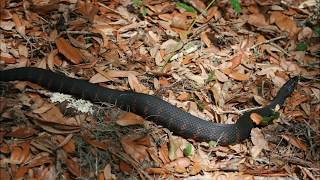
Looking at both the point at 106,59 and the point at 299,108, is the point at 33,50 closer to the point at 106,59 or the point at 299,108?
the point at 106,59

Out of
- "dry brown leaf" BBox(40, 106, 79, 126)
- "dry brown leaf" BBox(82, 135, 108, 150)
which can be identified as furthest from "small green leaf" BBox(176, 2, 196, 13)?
"dry brown leaf" BBox(82, 135, 108, 150)

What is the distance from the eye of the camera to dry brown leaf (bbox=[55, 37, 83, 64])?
522cm

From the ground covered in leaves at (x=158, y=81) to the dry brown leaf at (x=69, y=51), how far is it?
1 centimetres

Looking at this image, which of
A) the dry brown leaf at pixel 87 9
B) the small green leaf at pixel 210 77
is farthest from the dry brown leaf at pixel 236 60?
the dry brown leaf at pixel 87 9

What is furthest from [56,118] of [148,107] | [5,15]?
[5,15]

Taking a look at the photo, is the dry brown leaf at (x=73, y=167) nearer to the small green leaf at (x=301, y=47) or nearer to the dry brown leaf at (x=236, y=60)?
the dry brown leaf at (x=236, y=60)

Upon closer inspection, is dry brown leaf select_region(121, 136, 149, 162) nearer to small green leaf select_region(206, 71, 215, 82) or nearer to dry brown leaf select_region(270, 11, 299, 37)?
small green leaf select_region(206, 71, 215, 82)

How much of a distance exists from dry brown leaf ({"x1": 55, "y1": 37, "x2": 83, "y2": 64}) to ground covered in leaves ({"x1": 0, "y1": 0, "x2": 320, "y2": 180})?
0.4 inches

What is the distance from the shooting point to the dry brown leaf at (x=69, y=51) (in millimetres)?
5223

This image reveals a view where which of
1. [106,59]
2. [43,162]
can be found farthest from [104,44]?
[43,162]

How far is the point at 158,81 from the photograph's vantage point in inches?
211

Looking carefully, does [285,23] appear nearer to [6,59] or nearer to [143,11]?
[143,11]

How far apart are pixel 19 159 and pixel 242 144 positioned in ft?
7.40

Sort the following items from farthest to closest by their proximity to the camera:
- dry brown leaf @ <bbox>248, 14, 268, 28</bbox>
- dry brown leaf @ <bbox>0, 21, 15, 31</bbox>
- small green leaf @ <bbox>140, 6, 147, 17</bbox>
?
dry brown leaf @ <bbox>248, 14, 268, 28</bbox> → small green leaf @ <bbox>140, 6, 147, 17</bbox> → dry brown leaf @ <bbox>0, 21, 15, 31</bbox>
